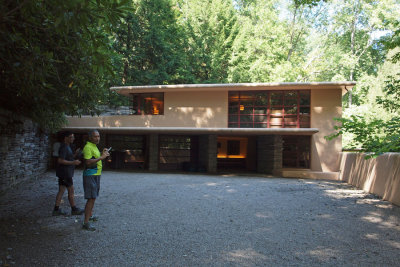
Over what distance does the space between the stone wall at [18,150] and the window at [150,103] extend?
543cm

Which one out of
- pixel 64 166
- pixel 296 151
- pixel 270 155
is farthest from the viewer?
pixel 296 151

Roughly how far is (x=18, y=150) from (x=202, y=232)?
24.4 feet

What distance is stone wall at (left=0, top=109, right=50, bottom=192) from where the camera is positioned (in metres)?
7.99

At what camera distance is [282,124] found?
15.6m

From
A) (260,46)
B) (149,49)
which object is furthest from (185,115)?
(260,46)

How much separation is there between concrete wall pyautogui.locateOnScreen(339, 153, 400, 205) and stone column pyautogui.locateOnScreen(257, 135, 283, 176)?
3.40 m

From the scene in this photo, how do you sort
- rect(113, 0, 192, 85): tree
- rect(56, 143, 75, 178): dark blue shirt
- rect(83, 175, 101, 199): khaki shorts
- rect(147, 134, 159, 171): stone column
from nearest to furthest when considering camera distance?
rect(83, 175, 101, 199): khaki shorts, rect(56, 143, 75, 178): dark blue shirt, rect(147, 134, 159, 171): stone column, rect(113, 0, 192, 85): tree

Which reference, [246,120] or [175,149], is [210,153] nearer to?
[246,120]

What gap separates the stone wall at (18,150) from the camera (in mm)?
7988

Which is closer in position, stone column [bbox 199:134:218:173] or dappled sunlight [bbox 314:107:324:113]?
dappled sunlight [bbox 314:107:324:113]

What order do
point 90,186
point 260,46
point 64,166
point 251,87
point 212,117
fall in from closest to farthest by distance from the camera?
1. point 90,186
2. point 64,166
3. point 251,87
4. point 212,117
5. point 260,46

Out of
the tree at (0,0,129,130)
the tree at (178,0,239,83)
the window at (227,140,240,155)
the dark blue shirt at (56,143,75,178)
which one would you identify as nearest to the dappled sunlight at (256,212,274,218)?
the dark blue shirt at (56,143,75,178)

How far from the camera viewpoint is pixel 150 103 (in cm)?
1652

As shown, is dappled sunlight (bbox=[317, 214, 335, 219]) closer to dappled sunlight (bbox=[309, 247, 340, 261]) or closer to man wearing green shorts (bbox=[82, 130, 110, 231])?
dappled sunlight (bbox=[309, 247, 340, 261])
